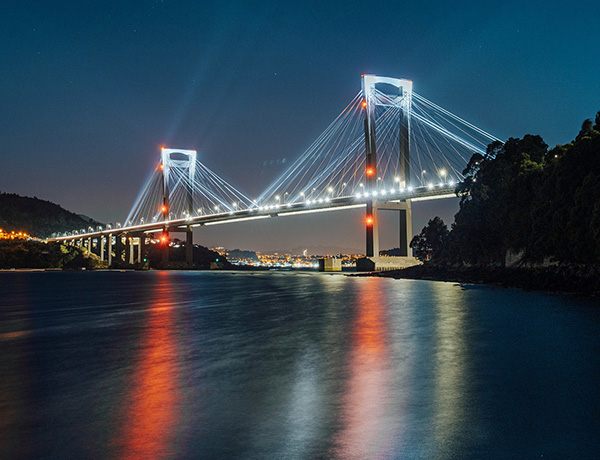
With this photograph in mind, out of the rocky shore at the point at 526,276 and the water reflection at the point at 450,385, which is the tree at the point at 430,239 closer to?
the rocky shore at the point at 526,276

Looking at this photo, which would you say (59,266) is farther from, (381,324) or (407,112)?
(381,324)

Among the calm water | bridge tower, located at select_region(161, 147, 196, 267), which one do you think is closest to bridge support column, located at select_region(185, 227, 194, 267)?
bridge tower, located at select_region(161, 147, 196, 267)

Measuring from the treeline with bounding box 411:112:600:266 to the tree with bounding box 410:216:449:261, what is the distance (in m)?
1.73

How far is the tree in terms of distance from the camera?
5006cm

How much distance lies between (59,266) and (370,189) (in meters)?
76.1

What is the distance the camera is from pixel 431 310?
1941 centimetres

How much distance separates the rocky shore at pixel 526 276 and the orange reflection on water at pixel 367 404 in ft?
55.0

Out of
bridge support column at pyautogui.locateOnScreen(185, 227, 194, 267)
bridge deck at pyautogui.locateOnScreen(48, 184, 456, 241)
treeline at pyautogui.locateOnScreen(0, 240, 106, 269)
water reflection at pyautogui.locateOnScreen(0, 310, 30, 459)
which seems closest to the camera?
water reflection at pyautogui.locateOnScreen(0, 310, 30, 459)

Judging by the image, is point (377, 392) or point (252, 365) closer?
point (377, 392)

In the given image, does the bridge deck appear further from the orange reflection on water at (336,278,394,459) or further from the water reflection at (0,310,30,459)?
the water reflection at (0,310,30,459)

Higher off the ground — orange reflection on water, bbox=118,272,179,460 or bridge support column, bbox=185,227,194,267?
bridge support column, bbox=185,227,194,267

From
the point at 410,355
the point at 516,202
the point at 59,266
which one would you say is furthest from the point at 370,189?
the point at 59,266

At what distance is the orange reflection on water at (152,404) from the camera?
4856 mm

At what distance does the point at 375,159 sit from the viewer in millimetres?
52531
